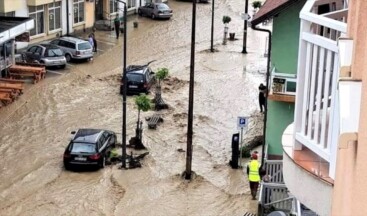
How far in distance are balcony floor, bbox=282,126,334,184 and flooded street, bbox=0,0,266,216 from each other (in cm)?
1376

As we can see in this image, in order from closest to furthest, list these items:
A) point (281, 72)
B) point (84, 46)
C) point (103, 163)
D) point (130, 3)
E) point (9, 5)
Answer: point (281, 72), point (103, 163), point (9, 5), point (84, 46), point (130, 3)

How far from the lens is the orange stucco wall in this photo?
16.9 ft

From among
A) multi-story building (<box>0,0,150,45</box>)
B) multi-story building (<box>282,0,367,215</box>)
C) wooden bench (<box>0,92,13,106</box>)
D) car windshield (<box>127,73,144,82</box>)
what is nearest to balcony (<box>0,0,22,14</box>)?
multi-story building (<box>0,0,150,45</box>)

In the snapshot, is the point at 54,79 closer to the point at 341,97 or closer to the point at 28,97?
the point at 28,97

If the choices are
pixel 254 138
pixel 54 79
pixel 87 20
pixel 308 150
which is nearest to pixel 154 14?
pixel 87 20

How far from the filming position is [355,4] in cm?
658

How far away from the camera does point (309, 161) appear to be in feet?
23.6

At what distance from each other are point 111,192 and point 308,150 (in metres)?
15.5

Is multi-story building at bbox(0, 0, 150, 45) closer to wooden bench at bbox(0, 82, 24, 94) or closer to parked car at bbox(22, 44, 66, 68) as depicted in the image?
parked car at bbox(22, 44, 66, 68)

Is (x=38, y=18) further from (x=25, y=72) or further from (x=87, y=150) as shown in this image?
(x=87, y=150)

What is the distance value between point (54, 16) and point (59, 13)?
671mm

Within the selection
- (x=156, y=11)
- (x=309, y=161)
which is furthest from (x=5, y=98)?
(x=309, y=161)

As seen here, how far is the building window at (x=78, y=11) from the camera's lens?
155ft

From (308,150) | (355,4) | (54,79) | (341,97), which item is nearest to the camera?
(341,97)
